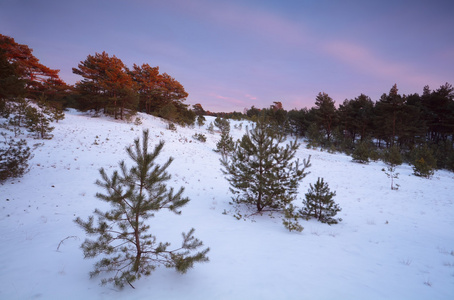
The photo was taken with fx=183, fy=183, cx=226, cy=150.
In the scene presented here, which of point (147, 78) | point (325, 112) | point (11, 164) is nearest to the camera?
point (11, 164)

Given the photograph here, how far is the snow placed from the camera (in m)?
3.06

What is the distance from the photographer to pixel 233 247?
450 centimetres

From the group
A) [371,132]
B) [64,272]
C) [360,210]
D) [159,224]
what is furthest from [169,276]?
[371,132]

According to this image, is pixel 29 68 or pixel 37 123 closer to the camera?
pixel 37 123

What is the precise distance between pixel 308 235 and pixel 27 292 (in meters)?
6.26

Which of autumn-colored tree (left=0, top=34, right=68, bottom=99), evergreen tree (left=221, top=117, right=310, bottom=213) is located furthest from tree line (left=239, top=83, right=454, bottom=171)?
autumn-colored tree (left=0, top=34, right=68, bottom=99)

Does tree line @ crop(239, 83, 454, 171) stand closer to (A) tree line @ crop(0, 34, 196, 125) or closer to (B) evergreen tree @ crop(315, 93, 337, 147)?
(B) evergreen tree @ crop(315, 93, 337, 147)

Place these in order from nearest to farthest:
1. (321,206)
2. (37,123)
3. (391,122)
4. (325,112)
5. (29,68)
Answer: (321,206)
(37,123)
(29,68)
(391,122)
(325,112)

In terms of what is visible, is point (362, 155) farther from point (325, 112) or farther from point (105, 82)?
point (105, 82)

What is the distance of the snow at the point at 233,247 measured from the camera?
3062 mm

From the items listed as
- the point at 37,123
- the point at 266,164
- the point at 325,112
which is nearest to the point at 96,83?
the point at 37,123

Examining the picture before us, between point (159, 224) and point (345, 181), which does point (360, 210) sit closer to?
point (345, 181)

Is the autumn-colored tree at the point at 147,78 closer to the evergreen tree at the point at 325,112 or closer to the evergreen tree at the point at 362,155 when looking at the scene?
the evergreen tree at the point at 362,155

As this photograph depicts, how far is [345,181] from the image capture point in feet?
47.5
